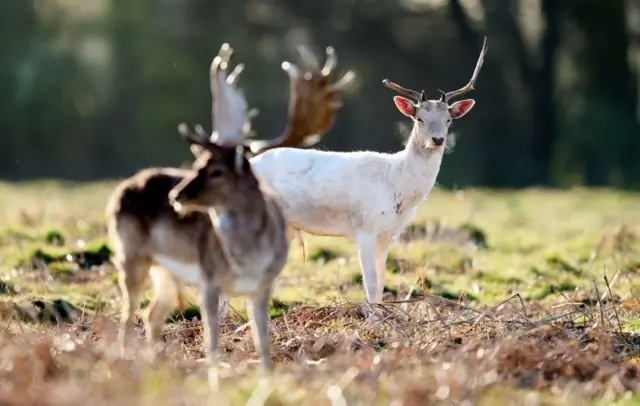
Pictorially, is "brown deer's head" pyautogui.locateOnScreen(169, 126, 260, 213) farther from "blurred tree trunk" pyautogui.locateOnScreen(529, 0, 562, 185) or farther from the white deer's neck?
"blurred tree trunk" pyautogui.locateOnScreen(529, 0, 562, 185)

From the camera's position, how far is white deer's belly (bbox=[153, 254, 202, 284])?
25.1 feet

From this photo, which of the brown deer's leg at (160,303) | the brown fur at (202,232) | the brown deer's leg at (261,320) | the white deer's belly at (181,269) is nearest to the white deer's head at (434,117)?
the brown fur at (202,232)

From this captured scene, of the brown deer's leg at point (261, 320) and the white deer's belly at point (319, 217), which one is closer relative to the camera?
the brown deer's leg at point (261, 320)

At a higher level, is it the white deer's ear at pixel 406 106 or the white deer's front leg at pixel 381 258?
the white deer's ear at pixel 406 106

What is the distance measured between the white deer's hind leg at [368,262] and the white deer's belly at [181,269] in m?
2.94

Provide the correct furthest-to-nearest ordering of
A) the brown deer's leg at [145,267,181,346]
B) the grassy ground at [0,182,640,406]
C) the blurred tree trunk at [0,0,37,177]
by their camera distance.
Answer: the blurred tree trunk at [0,0,37,177]
the brown deer's leg at [145,267,181,346]
the grassy ground at [0,182,640,406]

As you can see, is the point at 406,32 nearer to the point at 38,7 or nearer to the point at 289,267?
the point at 38,7

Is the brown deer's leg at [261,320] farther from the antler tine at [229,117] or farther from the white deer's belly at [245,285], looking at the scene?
the antler tine at [229,117]

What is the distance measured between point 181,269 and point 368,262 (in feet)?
10.2

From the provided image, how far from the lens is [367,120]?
36000 millimetres

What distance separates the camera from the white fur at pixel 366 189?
10695 millimetres

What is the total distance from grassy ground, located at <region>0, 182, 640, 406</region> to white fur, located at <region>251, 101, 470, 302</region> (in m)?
0.59

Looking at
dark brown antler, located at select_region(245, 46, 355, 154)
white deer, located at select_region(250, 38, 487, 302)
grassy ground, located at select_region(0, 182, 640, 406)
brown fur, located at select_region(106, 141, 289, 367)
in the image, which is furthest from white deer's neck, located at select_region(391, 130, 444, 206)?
brown fur, located at select_region(106, 141, 289, 367)

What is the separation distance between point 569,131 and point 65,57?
16.0m
